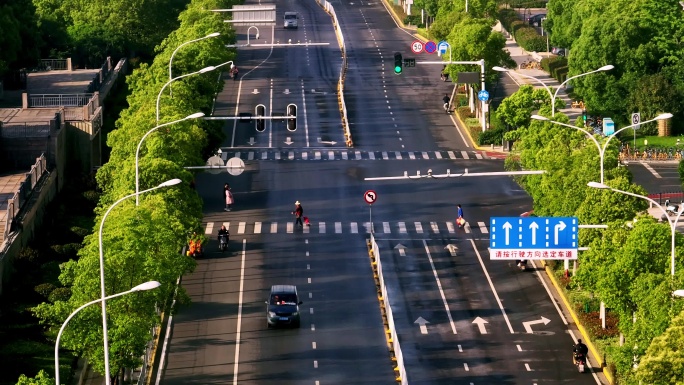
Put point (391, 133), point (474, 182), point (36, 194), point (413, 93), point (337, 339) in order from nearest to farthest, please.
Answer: point (337, 339), point (36, 194), point (474, 182), point (391, 133), point (413, 93)

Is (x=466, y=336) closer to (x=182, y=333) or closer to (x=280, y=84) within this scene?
(x=182, y=333)

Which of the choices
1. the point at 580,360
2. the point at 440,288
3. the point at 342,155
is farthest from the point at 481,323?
the point at 342,155

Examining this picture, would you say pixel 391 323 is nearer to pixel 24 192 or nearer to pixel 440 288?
pixel 440 288

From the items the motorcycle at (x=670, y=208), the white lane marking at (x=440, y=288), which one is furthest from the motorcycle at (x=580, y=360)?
the motorcycle at (x=670, y=208)

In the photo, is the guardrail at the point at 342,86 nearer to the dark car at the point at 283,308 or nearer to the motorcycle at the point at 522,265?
the motorcycle at the point at 522,265

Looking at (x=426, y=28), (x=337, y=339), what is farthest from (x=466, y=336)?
(x=426, y=28)

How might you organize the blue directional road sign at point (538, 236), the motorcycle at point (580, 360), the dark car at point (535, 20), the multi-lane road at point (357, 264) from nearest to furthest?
the motorcycle at point (580, 360) < the multi-lane road at point (357, 264) < the blue directional road sign at point (538, 236) < the dark car at point (535, 20)
